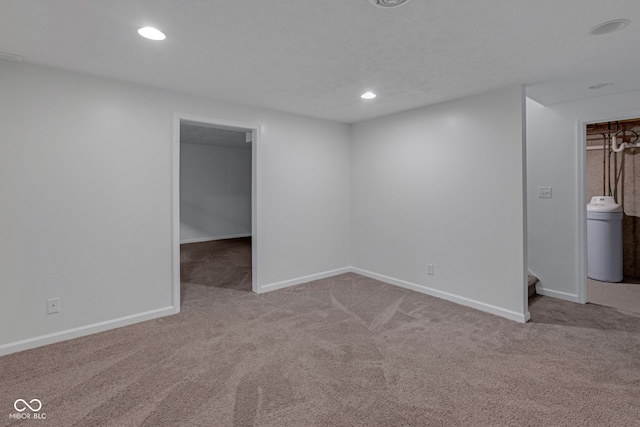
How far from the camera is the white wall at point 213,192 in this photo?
8055mm

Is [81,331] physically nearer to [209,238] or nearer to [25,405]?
[25,405]

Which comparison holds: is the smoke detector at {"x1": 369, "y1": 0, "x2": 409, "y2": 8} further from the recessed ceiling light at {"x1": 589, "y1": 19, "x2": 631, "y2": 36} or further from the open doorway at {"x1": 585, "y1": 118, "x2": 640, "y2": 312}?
the open doorway at {"x1": 585, "y1": 118, "x2": 640, "y2": 312}

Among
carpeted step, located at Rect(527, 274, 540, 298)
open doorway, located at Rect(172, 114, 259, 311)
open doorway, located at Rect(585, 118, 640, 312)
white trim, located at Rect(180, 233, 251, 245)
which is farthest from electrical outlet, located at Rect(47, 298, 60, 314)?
open doorway, located at Rect(585, 118, 640, 312)

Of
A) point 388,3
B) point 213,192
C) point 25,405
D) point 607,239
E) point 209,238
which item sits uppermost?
point 388,3

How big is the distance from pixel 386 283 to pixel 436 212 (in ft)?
3.96

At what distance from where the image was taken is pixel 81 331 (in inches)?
114

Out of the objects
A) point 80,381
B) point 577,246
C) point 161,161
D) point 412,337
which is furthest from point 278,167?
point 577,246

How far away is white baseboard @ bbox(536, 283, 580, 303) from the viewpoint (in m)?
3.77

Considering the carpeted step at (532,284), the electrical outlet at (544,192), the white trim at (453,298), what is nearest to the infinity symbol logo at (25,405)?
the white trim at (453,298)

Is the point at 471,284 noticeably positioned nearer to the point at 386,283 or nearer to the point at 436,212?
the point at 436,212

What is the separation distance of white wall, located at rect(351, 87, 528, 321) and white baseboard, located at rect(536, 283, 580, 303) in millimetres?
1039

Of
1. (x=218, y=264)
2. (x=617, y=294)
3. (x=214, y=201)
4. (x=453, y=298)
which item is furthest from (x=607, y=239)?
(x=214, y=201)

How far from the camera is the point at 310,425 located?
1.82 metres

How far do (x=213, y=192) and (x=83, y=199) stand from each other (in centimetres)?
566
